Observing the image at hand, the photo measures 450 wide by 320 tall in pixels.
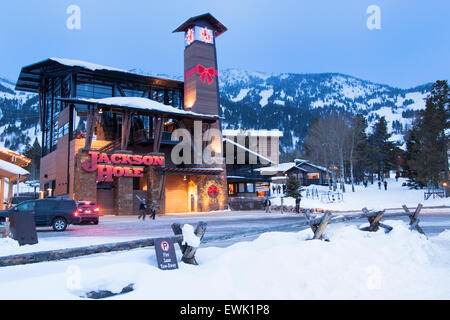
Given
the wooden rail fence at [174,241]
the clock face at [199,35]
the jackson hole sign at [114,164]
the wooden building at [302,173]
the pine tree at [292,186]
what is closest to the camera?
the wooden rail fence at [174,241]

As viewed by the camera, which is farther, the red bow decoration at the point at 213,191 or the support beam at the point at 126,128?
the red bow decoration at the point at 213,191

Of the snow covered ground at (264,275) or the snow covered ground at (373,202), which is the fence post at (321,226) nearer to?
the snow covered ground at (264,275)

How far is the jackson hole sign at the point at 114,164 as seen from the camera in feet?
113

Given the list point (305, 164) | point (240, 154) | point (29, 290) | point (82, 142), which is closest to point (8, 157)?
point (82, 142)

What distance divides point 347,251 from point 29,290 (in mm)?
6009

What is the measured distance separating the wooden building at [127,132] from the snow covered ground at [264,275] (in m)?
29.5

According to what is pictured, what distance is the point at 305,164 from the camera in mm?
74188

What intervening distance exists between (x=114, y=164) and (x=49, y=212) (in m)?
17.0

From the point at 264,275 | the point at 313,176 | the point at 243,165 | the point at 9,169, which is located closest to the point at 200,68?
the point at 243,165

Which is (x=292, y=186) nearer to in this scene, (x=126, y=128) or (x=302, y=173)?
(x=126, y=128)

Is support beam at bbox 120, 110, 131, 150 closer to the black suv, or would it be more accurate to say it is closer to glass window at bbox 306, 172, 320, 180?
the black suv

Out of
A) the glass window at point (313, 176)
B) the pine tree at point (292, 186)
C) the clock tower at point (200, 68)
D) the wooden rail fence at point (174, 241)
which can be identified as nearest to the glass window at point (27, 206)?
the wooden rail fence at point (174, 241)

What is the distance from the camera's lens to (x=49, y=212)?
62.4 ft
